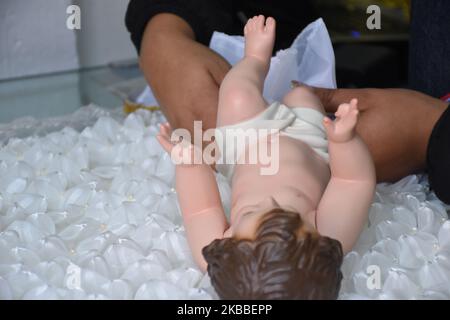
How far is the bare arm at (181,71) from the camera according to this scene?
97cm

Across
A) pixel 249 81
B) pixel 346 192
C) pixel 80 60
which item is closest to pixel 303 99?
pixel 249 81

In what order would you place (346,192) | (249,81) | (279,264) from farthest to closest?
(249,81)
(346,192)
(279,264)

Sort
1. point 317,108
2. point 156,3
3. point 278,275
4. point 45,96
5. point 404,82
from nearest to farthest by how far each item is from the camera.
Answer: point 278,275 < point 317,108 < point 156,3 < point 45,96 < point 404,82

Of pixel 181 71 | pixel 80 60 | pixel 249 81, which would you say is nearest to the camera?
pixel 249 81

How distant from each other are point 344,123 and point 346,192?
0.08 metres

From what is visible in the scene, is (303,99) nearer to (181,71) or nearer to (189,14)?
(181,71)

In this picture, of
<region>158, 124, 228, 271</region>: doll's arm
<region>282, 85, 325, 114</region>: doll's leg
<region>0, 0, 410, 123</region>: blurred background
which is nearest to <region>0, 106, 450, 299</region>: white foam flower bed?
<region>158, 124, 228, 271</region>: doll's arm

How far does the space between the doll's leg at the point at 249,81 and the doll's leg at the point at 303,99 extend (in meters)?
0.04

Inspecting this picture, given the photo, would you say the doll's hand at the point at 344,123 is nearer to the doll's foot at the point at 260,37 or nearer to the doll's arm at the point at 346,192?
the doll's arm at the point at 346,192

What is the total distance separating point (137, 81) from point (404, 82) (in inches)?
25.0

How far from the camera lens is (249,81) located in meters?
0.82

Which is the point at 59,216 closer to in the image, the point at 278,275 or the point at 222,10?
the point at 278,275

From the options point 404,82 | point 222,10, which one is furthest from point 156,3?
point 404,82
